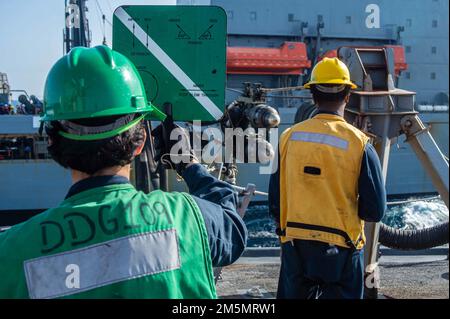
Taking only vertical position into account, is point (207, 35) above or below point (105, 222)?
above

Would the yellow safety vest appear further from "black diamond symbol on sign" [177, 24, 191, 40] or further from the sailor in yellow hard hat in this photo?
"black diamond symbol on sign" [177, 24, 191, 40]

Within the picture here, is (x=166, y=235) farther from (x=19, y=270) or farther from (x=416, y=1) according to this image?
(x=416, y=1)

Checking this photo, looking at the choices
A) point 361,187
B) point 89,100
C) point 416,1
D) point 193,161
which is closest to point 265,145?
point 361,187

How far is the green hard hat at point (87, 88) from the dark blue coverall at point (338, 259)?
154cm

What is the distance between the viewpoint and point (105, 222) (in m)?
1.13

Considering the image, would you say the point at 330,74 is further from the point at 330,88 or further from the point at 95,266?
the point at 95,266

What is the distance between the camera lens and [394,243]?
13.3 ft

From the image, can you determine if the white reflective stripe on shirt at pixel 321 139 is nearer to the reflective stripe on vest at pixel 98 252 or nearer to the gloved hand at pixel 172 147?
the gloved hand at pixel 172 147

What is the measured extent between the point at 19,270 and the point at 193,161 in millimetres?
793

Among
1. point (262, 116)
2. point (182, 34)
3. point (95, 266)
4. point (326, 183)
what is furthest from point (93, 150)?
point (262, 116)

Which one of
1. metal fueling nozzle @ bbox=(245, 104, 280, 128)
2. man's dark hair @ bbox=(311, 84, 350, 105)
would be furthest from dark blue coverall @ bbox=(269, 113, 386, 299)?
metal fueling nozzle @ bbox=(245, 104, 280, 128)

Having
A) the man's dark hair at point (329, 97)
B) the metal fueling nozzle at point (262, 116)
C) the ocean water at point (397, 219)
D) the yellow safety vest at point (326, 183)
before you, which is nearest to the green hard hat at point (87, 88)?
the yellow safety vest at point (326, 183)

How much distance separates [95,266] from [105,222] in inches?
4.1

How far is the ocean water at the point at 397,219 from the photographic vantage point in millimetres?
13478
